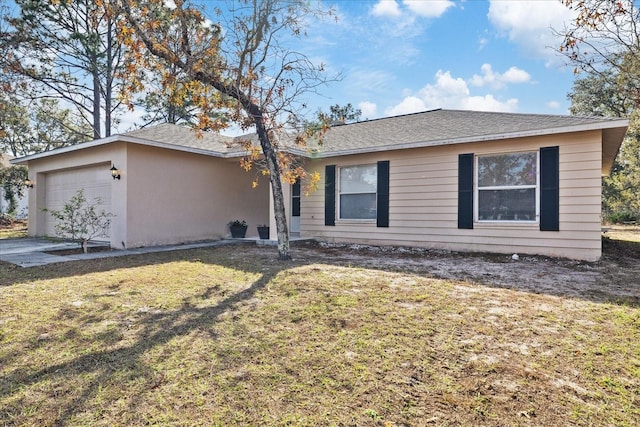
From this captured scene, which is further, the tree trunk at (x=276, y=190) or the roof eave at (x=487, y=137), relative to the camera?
the tree trunk at (x=276, y=190)

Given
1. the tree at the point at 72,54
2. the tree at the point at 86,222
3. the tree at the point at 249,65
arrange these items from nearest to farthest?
the tree at the point at 249,65
the tree at the point at 86,222
the tree at the point at 72,54

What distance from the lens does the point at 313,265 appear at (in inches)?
242

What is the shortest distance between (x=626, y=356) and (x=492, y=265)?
375cm

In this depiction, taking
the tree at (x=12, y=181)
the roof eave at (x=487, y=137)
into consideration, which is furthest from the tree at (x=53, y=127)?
the roof eave at (x=487, y=137)

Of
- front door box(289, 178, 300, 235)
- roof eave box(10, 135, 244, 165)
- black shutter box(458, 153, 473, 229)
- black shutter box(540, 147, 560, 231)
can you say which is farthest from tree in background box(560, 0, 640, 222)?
front door box(289, 178, 300, 235)

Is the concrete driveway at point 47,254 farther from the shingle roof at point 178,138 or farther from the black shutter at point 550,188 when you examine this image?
the black shutter at point 550,188

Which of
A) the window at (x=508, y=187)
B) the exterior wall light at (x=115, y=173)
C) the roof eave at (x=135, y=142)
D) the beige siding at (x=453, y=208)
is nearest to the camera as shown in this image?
the beige siding at (x=453, y=208)

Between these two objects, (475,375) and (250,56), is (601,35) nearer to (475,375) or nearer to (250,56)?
(475,375)

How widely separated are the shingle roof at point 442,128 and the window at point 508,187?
1.89 feet

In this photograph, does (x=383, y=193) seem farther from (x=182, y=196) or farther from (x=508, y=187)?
(x=182, y=196)

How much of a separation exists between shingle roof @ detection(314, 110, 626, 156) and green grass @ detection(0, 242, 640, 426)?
3.87 m

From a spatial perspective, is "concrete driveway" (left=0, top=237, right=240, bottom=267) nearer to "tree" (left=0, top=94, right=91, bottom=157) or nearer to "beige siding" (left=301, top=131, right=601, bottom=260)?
"beige siding" (left=301, top=131, right=601, bottom=260)

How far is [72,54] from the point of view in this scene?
51.0 feet

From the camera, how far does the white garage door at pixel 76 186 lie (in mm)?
9594
